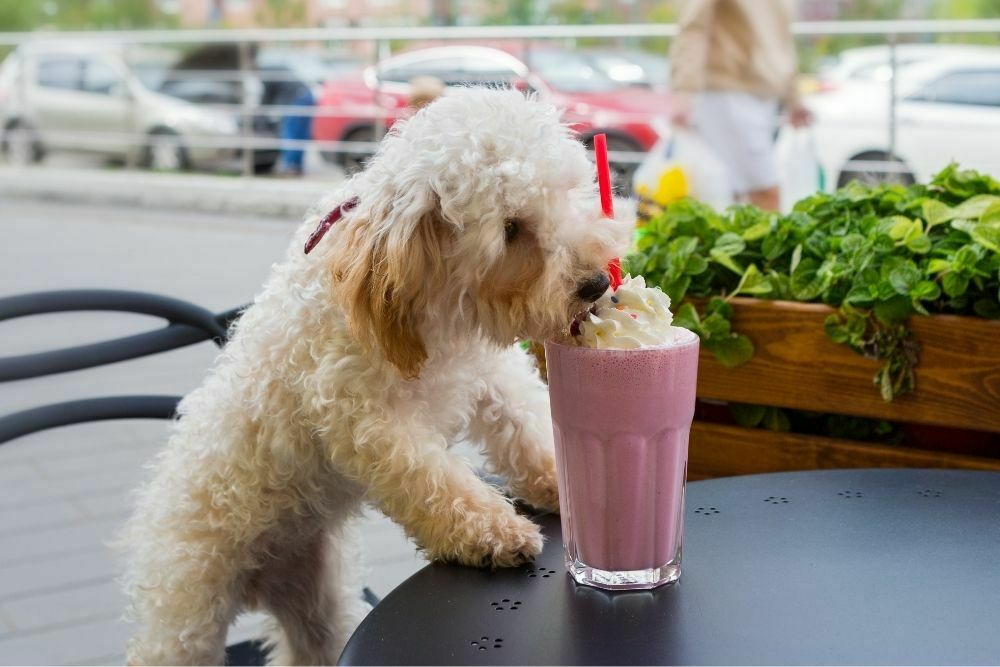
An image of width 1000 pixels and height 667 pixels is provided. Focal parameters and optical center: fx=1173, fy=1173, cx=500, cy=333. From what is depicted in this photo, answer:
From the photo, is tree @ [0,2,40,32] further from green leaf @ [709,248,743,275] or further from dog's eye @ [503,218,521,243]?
dog's eye @ [503,218,521,243]

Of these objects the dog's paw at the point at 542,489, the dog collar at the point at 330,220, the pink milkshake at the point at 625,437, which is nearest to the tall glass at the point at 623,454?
the pink milkshake at the point at 625,437

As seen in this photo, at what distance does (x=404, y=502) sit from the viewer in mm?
1392

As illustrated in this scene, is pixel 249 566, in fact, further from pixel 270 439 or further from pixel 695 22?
pixel 695 22

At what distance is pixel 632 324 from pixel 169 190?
9.49 metres

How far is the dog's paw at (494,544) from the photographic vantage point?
1295mm

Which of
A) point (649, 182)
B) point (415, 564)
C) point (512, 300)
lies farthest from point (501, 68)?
point (512, 300)

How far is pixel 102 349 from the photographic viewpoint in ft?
5.88

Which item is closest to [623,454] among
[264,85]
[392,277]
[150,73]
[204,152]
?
[392,277]

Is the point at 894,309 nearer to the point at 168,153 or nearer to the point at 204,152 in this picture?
the point at 204,152

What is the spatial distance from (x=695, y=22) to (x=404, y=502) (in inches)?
153

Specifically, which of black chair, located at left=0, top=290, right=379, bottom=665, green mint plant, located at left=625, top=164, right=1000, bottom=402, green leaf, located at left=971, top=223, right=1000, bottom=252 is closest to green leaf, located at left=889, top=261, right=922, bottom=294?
green mint plant, located at left=625, top=164, right=1000, bottom=402

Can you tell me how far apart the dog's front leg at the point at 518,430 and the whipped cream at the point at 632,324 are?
1.05ft

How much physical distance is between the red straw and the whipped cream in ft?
0.32

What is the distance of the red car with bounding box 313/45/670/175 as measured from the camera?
9406 mm
